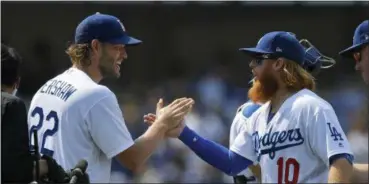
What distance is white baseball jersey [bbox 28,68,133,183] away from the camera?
574 centimetres

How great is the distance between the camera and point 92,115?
18.8ft

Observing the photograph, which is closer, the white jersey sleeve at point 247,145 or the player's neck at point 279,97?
the player's neck at point 279,97

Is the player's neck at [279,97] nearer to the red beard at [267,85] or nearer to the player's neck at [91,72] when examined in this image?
the red beard at [267,85]

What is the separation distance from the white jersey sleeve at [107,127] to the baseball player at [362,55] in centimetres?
136

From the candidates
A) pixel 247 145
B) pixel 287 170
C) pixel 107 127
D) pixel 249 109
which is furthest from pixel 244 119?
pixel 107 127

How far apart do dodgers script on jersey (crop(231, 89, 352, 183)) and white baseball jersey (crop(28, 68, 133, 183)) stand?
0.82 metres

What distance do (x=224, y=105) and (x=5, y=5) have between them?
393 centimetres

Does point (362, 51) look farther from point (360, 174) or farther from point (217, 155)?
point (217, 155)

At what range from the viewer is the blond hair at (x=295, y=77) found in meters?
5.88

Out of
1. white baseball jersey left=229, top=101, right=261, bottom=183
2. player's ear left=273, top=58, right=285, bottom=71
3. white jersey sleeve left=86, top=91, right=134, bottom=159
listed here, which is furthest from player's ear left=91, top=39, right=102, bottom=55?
white baseball jersey left=229, top=101, right=261, bottom=183

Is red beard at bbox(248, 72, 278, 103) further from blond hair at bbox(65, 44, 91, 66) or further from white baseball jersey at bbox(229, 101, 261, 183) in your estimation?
white baseball jersey at bbox(229, 101, 261, 183)

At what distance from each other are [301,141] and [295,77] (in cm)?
44

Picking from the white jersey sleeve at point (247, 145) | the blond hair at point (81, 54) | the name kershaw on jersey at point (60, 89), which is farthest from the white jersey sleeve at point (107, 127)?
the white jersey sleeve at point (247, 145)

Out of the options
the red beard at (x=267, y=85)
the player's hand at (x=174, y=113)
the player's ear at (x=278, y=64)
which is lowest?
the player's hand at (x=174, y=113)
